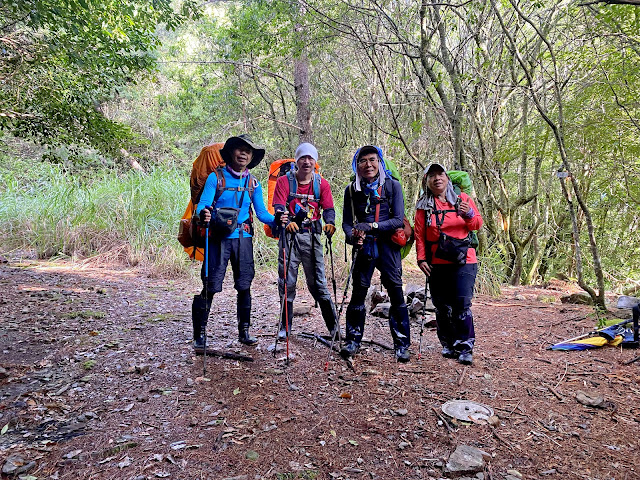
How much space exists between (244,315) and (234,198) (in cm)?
129

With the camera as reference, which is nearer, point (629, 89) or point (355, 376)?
point (355, 376)

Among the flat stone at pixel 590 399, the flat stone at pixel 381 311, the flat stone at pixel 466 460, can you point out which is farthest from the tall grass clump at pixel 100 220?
the flat stone at pixel 590 399

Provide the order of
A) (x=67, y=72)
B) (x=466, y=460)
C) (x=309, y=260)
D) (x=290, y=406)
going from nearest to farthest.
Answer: (x=466, y=460), (x=290, y=406), (x=309, y=260), (x=67, y=72)

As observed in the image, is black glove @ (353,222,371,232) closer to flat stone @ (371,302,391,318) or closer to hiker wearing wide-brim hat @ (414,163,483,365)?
hiker wearing wide-brim hat @ (414,163,483,365)

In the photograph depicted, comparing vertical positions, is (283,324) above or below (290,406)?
above

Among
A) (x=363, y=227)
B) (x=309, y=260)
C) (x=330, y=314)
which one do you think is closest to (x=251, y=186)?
(x=309, y=260)

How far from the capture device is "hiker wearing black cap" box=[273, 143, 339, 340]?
452cm

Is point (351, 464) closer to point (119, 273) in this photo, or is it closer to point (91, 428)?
point (91, 428)

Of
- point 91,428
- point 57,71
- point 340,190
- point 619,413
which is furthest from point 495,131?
point 91,428

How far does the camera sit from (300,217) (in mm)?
4484

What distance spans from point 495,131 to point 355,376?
268 inches

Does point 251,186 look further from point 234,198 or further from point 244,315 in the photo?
point 244,315

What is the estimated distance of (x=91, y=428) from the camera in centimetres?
290

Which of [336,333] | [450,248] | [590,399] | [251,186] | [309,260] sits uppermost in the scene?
[251,186]
